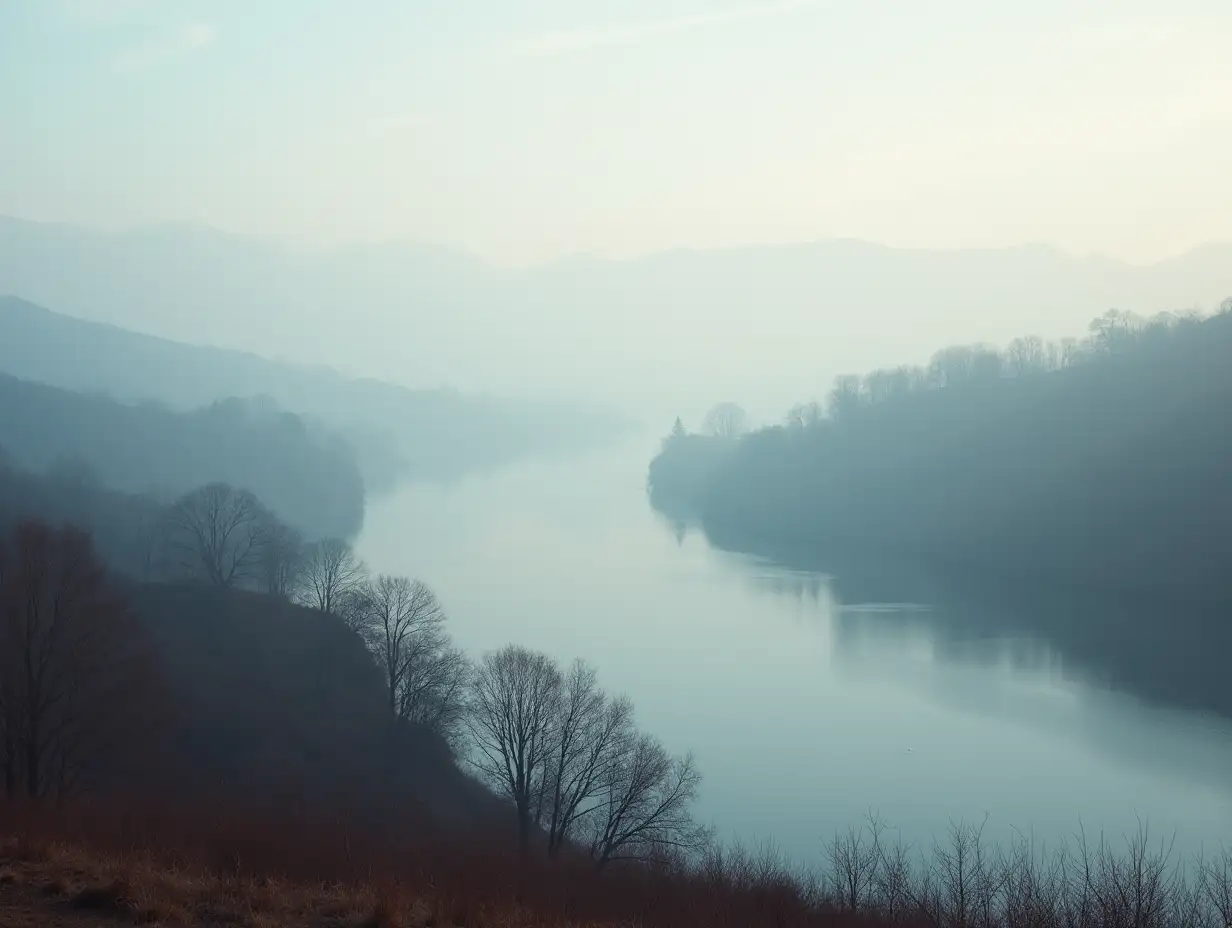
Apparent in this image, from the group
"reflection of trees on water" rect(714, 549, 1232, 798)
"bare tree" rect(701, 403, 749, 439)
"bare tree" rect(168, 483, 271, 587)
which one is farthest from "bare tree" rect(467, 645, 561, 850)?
"bare tree" rect(701, 403, 749, 439)

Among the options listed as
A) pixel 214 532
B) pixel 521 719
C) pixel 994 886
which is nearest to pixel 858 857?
pixel 994 886

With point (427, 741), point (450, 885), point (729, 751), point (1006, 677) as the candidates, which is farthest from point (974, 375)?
point (450, 885)

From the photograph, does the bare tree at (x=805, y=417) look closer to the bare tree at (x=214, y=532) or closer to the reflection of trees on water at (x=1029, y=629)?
the reflection of trees on water at (x=1029, y=629)

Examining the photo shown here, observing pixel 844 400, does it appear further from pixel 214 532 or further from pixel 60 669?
pixel 60 669

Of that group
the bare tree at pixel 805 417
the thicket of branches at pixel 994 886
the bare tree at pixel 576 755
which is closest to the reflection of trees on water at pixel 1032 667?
the thicket of branches at pixel 994 886

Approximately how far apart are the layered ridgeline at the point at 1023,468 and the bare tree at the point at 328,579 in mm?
18990

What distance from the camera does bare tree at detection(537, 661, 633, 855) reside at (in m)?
13.2

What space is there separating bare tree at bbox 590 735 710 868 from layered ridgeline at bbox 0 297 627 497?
188ft

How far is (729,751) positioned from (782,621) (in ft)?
32.6

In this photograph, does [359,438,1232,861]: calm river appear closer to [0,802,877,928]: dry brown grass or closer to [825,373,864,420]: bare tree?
[0,802,877,928]: dry brown grass

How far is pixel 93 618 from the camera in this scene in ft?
40.4

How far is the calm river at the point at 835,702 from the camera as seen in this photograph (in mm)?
14141

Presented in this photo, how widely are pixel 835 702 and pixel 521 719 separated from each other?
7864 mm

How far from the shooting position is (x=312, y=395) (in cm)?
11338
